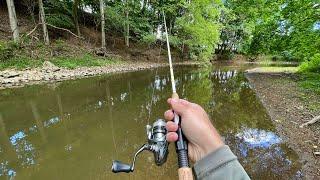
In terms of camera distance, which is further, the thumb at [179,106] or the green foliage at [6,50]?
the green foliage at [6,50]

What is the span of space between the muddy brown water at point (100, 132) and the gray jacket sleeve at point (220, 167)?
3.91 metres

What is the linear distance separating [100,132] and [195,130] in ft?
19.2

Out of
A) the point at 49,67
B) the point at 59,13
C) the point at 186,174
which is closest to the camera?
the point at 186,174

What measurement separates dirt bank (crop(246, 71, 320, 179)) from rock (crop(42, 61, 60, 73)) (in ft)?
34.4

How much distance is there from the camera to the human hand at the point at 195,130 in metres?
1.42

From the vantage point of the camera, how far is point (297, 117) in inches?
344

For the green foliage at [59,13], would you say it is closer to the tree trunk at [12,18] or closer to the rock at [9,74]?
the tree trunk at [12,18]

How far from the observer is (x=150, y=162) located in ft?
18.1

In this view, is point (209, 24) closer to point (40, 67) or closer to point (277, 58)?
point (40, 67)

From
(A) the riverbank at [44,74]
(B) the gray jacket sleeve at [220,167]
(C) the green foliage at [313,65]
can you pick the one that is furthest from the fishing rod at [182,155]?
(C) the green foliage at [313,65]

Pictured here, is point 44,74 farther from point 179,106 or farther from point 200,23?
point 200,23

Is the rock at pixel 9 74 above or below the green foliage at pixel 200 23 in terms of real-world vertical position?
below

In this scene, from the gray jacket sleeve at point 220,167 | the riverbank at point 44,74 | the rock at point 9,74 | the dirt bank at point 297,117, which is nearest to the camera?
the gray jacket sleeve at point 220,167

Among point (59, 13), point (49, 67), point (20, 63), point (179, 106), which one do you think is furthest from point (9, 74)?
point (179, 106)
